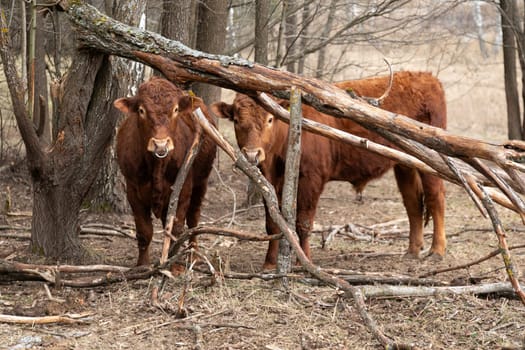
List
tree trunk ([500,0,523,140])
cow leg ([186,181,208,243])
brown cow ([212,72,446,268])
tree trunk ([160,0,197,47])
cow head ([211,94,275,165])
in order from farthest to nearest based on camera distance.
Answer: tree trunk ([500,0,523,140]) < tree trunk ([160,0,197,47]) < cow leg ([186,181,208,243]) < brown cow ([212,72,446,268]) < cow head ([211,94,275,165])

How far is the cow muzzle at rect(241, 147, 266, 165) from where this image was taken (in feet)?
22.9

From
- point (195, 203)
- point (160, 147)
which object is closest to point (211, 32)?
point (195, 203)

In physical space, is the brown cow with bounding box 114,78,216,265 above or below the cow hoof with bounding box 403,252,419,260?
above

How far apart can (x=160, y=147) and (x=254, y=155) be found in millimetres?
909

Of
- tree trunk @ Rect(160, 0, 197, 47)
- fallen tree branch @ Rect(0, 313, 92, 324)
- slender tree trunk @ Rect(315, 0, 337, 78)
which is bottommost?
fallen tree branch @ Rect(0, 313, 92, 324)

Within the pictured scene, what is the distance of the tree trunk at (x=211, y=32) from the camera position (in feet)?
35.1

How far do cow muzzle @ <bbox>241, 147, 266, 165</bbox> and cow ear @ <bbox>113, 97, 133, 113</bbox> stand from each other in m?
1.16

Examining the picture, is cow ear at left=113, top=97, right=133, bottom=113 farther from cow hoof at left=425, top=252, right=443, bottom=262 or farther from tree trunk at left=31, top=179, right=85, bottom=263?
cow hoof at left=425, top=252, right=443, bottom=262

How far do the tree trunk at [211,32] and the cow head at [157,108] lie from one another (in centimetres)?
371

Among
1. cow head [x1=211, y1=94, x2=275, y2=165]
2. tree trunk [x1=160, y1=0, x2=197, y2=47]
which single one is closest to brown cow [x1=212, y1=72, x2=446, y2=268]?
cow head [x1=211, y1=94, x2=275, y2=165]

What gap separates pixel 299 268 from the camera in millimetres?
6406

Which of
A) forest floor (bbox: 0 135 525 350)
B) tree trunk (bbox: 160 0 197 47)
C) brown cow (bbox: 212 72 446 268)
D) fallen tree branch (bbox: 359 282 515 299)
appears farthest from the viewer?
tree trunk (bbox: 160 0 197 47)

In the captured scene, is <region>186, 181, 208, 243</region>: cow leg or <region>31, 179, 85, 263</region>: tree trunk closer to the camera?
<region>31, 179, 85, 263</region>: tree trunk

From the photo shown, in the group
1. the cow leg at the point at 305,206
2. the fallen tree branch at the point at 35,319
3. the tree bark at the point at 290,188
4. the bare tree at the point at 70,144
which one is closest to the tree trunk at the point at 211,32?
the cow leg at the point at 305,206
